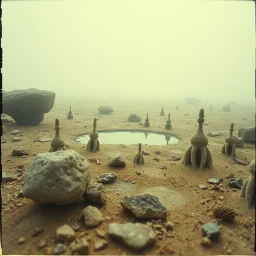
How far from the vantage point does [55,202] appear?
229 inches

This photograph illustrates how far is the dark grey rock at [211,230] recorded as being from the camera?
5.17m

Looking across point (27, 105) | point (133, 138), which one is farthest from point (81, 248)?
point (27, 105)

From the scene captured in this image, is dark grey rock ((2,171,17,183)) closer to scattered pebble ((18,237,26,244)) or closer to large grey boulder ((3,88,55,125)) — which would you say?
scattered pebble ((18,237,26,244))

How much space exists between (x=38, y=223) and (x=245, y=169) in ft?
31.0

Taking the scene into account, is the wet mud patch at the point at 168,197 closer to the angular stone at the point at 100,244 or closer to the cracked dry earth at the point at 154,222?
the cracked dry earth at the point at 154,222

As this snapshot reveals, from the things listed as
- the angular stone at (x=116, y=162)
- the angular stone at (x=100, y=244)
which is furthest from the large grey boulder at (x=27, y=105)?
the angular stone at (x=100, y=244)

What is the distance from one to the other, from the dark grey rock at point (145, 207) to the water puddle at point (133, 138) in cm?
1004

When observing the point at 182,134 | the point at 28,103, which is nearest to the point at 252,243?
the point at 182,134

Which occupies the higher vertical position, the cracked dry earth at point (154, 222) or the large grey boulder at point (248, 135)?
the large grey boulder at point (248, 135)

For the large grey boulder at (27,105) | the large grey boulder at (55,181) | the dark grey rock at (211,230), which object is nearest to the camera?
the dark grey rock at (211,230)

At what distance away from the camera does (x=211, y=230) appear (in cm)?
525

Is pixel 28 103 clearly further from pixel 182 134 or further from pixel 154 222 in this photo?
pixel 154 222

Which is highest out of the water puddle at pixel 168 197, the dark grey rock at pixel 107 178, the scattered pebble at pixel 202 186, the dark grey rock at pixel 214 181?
the dark grey rock at pixel 107 178

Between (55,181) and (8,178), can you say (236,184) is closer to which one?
(55,181)
